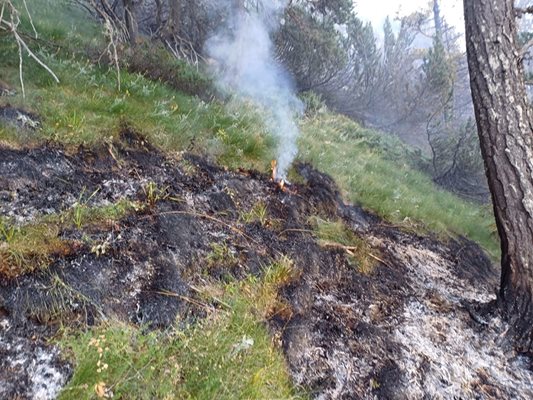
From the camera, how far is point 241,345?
2.03 metres

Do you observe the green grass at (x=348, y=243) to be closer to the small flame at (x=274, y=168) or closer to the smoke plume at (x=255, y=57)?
the small flame at (x=274, y=168)

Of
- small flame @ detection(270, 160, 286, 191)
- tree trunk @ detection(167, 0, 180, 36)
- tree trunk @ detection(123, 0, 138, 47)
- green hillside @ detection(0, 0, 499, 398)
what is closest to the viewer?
green hillside @ detection(0, 0, 499, 398)

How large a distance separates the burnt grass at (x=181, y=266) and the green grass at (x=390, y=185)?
1.15 meters

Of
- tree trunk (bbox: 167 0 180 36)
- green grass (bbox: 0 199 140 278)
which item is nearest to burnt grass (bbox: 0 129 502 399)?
green grass (bbox: 0 199 140 278)

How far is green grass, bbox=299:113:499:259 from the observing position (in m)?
5.57

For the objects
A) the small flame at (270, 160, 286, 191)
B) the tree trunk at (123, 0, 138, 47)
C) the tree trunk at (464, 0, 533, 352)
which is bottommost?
the small flame at (270, 160, 286, 191)

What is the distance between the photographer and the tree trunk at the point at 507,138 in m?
3.14

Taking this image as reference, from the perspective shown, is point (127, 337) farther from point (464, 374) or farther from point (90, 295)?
point (464, 374)

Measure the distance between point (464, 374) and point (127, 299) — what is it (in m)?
2.21

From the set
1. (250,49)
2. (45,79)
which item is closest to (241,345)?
(45,79)

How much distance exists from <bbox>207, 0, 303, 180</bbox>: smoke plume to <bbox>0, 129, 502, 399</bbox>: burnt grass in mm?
4124

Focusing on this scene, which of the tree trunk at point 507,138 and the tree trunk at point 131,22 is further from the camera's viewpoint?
the tree trunk at point 131,22

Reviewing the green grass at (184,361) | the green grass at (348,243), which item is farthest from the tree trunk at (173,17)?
the green grass at (184,361)

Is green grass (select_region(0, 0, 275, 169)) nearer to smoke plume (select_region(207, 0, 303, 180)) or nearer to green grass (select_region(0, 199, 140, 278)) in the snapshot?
green grass (select_region(0, 199, 140, 278))
